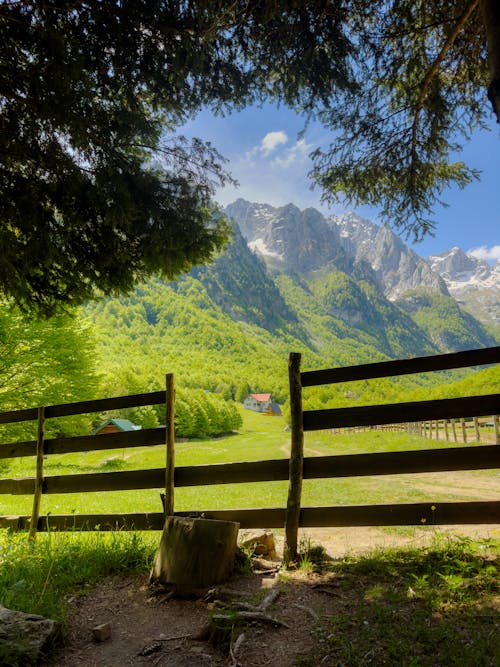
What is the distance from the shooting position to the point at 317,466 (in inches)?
179

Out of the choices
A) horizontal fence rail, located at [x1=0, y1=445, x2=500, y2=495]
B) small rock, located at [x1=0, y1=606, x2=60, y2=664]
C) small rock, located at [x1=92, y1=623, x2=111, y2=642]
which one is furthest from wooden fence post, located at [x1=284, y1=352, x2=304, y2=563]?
small rock, located at [x1=0, y1=606, x2=60, y2=664]

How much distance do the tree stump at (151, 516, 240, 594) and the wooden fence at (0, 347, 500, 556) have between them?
A: 681 millimetres

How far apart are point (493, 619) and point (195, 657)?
205 cm

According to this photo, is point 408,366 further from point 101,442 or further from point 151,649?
point 101,442

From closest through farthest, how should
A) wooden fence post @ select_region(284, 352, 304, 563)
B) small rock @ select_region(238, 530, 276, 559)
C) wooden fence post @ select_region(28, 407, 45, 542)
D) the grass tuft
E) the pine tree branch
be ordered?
the grass tuft
the pine tree branch
wooden fence post @ select_region(284, 352, 304, 563)
small rock @ select_region(238, 530, 276, 559)
wooden fence post @ select_region(28, 407, 45, 542)

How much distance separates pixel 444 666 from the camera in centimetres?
236

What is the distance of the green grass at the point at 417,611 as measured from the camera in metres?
2.50

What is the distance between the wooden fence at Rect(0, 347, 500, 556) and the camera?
3979mm

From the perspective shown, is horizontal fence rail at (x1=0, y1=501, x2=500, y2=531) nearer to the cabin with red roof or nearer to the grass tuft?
the grass tuft

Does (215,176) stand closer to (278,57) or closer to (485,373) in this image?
(278,57)

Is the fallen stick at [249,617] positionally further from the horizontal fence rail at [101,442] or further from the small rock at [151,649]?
the horizontal fence rail at [101,442]

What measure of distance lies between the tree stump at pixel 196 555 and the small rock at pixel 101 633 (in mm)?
780

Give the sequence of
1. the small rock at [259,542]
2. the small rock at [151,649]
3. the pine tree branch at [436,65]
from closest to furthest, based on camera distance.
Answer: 1. the small rock at [151,649]
2. the pine tree branch at [436,65]
3. the small rock at [259,542]

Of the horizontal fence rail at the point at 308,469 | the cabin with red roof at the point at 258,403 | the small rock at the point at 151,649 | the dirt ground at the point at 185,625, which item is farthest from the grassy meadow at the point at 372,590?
the cabin with red roof at the point at 258,403
